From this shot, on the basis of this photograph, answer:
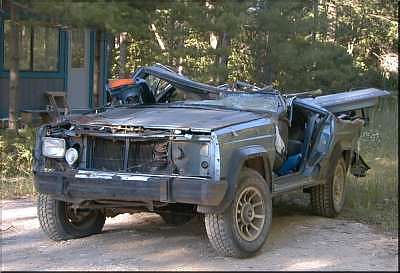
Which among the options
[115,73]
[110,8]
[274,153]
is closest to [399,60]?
[115,73]

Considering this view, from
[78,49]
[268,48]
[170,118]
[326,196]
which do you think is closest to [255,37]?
[268,48]

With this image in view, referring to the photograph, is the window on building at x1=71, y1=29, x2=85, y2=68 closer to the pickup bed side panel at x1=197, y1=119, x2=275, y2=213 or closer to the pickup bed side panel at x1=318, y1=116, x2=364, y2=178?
the pickup bed side panel at x1=318, y1=116, x2=364, y2=178

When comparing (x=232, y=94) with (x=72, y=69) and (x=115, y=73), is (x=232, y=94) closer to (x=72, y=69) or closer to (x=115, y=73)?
(x=72, y=69)

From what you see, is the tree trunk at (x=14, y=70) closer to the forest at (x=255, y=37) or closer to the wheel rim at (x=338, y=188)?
the forest at (x=255, y=37)

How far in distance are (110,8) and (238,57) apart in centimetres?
1129

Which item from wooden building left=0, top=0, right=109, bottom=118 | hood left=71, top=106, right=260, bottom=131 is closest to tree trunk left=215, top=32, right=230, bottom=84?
wooden building left=0, top=0, right=109, bottom=118

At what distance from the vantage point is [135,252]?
6316 mm

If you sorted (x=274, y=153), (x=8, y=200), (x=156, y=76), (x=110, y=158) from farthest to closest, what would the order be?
(x=8, y=200)
(x=156, y=76)
(x=274, y=153)
(x=110, y=158)

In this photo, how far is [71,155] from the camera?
629 cm

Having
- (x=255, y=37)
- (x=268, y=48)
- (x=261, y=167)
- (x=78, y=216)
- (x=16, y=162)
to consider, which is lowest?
(x=78, y=216)

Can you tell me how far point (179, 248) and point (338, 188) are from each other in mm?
2707

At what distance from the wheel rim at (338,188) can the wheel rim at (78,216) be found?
2.89 metres

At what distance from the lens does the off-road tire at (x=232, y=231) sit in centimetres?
594

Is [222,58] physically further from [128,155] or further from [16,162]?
[128,155]
